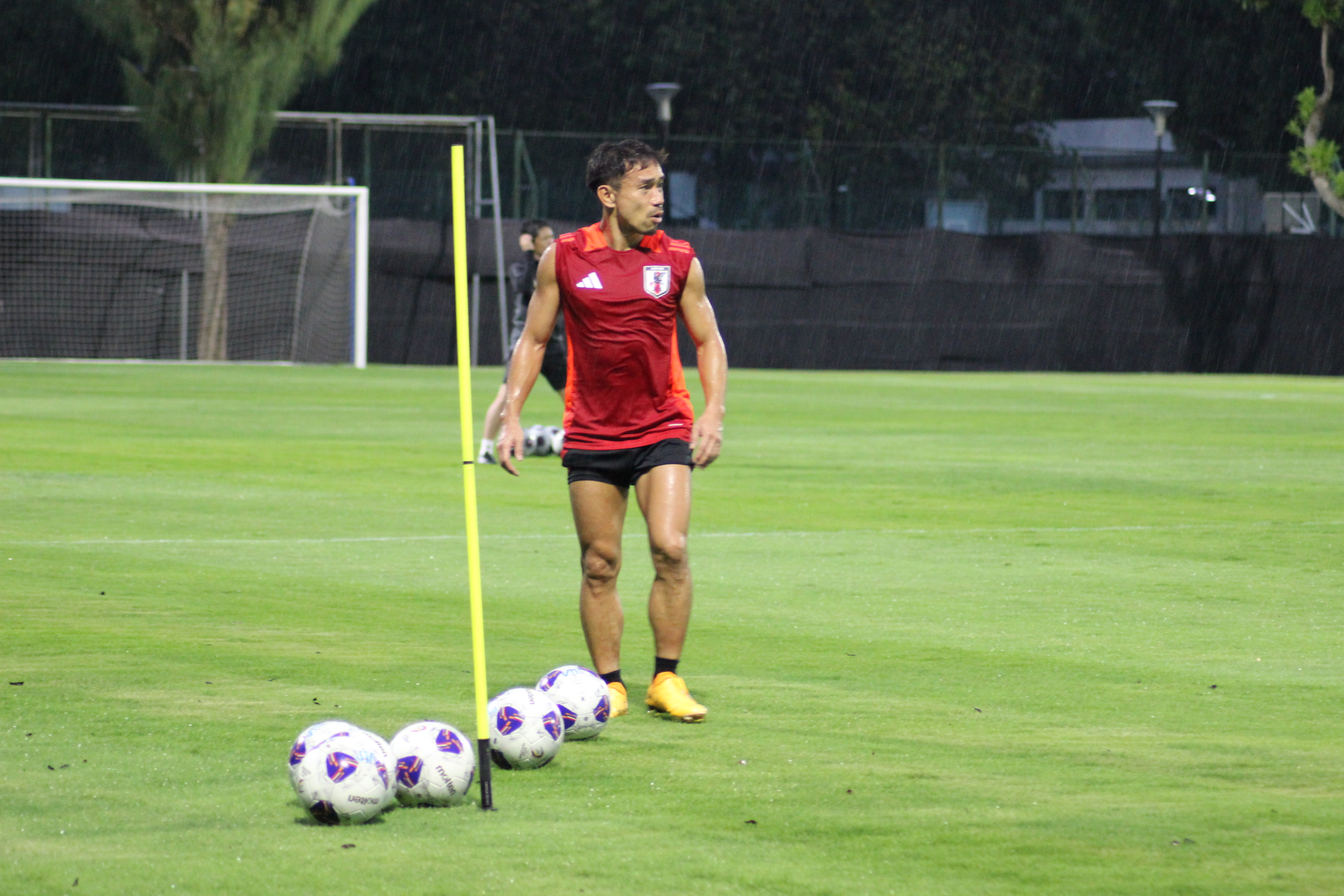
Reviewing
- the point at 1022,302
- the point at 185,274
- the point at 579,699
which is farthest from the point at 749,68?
the point at 579,699

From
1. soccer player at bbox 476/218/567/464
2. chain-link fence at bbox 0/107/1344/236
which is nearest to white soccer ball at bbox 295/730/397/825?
soccer player at bbox 476/218/567/464

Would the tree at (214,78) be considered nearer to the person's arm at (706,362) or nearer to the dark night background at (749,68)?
the dark night background at (749,68)

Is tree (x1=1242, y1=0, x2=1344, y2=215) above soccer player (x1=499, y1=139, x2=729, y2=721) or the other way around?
above

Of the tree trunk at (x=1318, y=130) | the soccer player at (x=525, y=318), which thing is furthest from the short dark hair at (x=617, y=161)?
the tree trunk at (x=1318, y=130)

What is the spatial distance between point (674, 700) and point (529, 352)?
4.40 feet

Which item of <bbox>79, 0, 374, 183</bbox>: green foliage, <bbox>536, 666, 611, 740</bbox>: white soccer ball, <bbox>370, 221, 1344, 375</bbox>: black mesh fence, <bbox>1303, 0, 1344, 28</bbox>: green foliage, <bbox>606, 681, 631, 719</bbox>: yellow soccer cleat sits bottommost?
<bbox>370, 221, 1344, 375</bbox>: black mesh fence

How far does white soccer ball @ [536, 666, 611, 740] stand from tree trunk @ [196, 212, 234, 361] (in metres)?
29.9

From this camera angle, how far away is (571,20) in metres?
52.0

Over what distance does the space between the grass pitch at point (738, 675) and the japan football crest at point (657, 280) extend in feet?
4.77

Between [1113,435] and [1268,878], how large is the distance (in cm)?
1624

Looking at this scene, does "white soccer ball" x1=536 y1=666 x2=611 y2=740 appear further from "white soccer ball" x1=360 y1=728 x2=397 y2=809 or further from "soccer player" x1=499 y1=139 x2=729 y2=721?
"white soccer ball" x1=360 y1=728 x2=397 y2=809

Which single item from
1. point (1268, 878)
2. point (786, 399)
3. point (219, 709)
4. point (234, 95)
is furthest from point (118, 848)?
point (234, 95)

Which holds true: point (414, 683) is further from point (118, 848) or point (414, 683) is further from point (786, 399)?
point (786, 399)

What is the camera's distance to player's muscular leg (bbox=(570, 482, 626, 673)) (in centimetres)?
662
